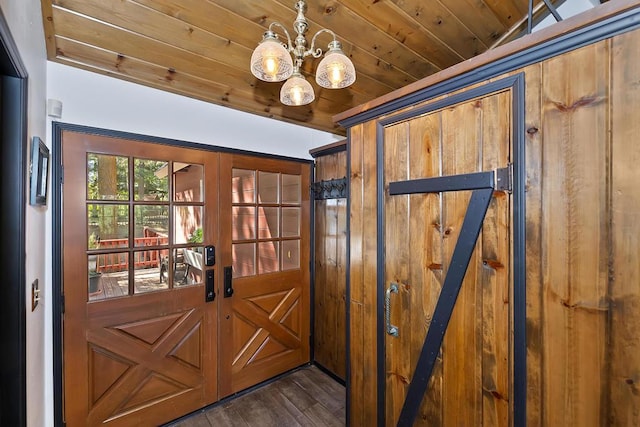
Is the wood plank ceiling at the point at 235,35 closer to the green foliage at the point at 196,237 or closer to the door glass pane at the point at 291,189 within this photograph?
the door glass pane at the point at 291,189

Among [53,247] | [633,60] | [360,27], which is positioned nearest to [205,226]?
[53,247]

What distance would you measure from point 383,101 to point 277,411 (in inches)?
94.5

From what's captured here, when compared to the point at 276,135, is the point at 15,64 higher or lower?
lower

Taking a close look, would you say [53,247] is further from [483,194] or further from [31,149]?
[483,194]

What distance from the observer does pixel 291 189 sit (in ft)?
9.11

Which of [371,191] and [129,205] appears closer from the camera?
[371,191]

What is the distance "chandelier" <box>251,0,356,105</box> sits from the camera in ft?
3.73

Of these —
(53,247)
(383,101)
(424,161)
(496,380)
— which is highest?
(383,101)

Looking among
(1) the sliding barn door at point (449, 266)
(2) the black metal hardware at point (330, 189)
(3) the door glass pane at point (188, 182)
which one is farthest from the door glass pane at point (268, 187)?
(1) the sliding barn door at point (449, 266)

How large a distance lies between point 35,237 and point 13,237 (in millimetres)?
407

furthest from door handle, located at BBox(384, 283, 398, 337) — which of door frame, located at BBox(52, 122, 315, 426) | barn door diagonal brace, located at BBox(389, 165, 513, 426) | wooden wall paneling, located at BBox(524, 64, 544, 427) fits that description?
door frame, located at BBox(52, 122, 315, 426)

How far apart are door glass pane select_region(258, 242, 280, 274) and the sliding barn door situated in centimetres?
136

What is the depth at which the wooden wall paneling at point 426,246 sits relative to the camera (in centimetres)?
130

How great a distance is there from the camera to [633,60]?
83cm
